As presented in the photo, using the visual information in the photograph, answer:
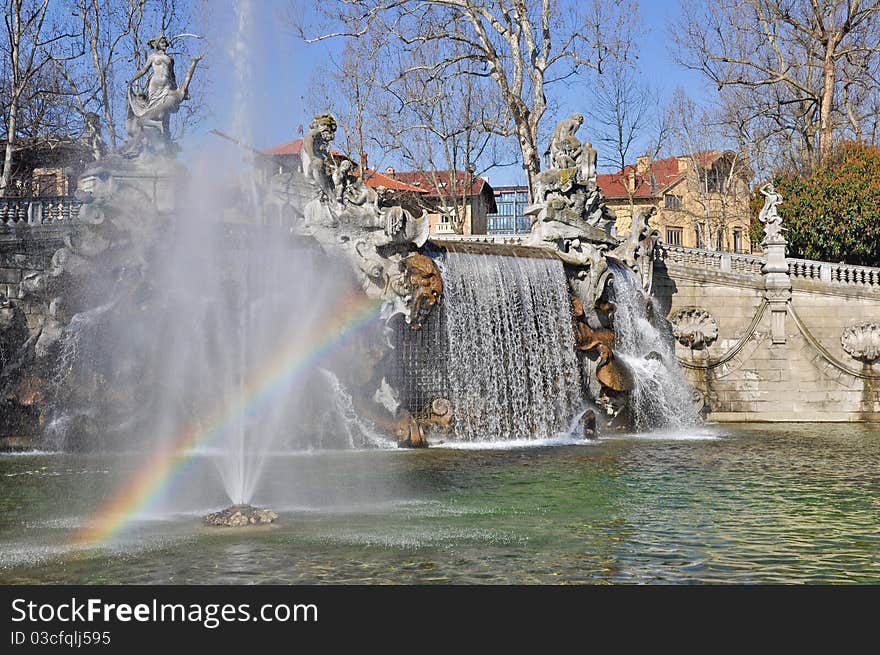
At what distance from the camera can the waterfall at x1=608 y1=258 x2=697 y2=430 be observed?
27453mm

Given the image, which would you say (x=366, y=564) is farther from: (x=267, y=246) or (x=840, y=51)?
(x=840, y=51)

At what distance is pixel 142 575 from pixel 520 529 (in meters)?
4.45

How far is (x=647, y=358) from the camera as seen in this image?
28.7 metres

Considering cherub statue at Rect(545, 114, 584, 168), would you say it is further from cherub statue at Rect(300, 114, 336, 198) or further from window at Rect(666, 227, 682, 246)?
window at Rect(666, 227, 682, 246)

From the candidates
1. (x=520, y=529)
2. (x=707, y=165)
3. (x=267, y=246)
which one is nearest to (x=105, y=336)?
(x=267, y=246)

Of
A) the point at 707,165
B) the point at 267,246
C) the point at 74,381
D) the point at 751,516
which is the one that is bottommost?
the point at 751,516

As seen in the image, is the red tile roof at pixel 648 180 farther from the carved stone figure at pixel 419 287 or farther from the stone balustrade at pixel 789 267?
the carved stone figure at pixel 419 287

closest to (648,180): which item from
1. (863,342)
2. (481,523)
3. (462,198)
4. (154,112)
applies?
(462,198)

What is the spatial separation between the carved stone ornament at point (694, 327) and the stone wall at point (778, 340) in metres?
0.03

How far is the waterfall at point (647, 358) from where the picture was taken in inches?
1081

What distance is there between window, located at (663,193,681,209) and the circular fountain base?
5753cm

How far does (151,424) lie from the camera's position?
2195 cm

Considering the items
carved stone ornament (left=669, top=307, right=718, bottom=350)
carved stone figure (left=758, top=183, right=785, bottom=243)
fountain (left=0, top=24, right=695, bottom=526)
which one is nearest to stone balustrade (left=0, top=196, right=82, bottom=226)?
fountain (left=0, top=24, right=695, bottom=526)

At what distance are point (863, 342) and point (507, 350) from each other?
11.0 meters
